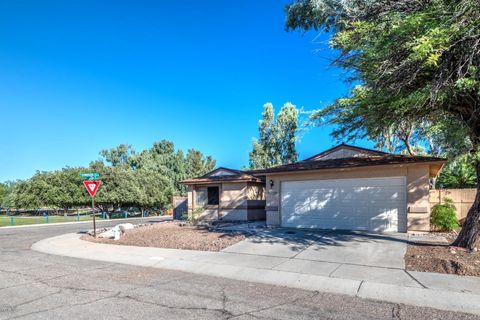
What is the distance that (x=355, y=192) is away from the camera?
13242 mm

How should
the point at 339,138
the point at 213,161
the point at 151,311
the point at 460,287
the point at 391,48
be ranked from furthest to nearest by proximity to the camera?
the point at 213,161 → the point at 339,138 → the point at 391,48 → the point at 460,287 → the point at 151,311

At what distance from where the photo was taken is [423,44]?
21.3 ft

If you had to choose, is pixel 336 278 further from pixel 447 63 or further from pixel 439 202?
pixel 439 202

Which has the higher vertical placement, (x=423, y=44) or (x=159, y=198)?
(x=423, y=44)

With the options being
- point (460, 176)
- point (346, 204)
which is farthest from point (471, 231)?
point (460, 176)

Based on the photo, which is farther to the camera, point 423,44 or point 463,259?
point 463,259

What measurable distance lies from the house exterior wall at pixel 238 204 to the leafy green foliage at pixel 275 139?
40.1 feet

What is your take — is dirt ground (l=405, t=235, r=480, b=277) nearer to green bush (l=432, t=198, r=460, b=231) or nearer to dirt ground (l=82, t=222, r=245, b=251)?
green bush (l=432, t=198, r=460, b=231)

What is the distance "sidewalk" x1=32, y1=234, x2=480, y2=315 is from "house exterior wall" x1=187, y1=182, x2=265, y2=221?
9.52m

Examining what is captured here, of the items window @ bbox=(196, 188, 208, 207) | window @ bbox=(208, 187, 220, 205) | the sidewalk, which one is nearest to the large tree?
the sidewalk

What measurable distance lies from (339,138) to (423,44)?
5.30 meters

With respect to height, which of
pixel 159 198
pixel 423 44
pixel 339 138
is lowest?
pixel 159 198

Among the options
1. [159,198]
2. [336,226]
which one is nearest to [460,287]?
[336,226]

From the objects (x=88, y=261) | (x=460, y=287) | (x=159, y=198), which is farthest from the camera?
(x=159, y=198)
